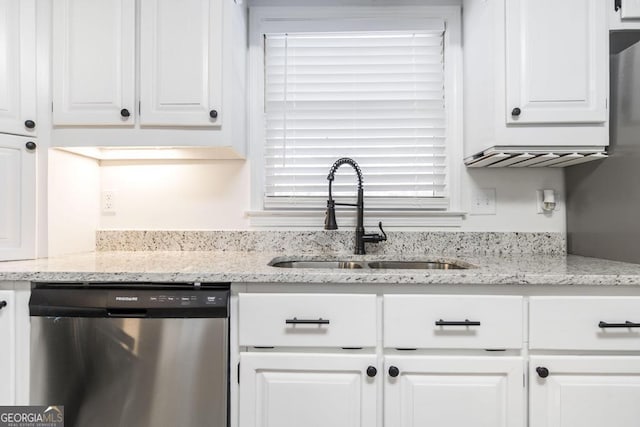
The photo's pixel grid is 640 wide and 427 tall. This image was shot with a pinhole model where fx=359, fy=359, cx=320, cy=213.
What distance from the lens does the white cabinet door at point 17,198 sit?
1.45 metres

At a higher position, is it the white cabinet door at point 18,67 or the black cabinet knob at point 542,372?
the white cabinet door at point 18,67

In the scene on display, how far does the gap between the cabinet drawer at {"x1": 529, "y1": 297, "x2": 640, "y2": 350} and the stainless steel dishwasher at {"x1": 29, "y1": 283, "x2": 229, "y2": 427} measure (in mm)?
1056

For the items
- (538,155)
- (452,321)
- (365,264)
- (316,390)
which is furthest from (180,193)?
(538,155)

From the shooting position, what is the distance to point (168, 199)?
73.5 inches

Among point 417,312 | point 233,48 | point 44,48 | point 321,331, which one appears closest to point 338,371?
point 321,331

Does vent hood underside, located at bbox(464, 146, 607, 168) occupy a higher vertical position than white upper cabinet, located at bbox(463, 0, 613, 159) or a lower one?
lower

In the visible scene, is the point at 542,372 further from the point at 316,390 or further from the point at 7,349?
the point at 7,349

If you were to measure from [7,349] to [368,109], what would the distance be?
1758 millimetres

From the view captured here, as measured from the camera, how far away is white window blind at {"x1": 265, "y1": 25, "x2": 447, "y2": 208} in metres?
1.84

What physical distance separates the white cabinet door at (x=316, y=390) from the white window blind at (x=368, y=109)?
856mm

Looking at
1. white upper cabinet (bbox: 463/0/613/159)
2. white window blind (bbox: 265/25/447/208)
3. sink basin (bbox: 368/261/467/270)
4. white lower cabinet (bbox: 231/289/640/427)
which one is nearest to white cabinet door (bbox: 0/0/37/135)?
white window blind (bbox: 265/25/447/208)

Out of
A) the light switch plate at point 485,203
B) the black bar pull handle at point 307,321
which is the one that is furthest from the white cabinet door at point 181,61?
the light switch plate at point 485,203

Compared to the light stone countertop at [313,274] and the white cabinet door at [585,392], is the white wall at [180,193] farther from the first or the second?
the white cabinet door at [585,392]

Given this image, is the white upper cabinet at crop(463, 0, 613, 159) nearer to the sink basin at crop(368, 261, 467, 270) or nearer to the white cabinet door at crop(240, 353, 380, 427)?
the sink basin at crop(368, 261, 467, 270)
